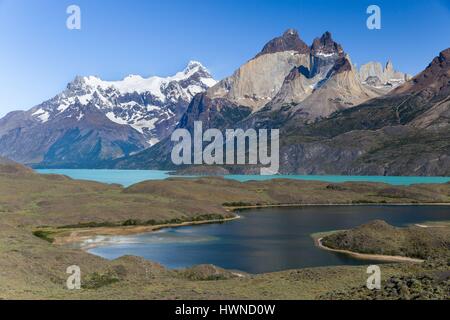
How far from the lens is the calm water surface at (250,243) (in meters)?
100

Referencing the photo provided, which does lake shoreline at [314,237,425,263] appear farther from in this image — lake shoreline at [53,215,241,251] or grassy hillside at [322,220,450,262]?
lake shoreline at [53,215,241,251]

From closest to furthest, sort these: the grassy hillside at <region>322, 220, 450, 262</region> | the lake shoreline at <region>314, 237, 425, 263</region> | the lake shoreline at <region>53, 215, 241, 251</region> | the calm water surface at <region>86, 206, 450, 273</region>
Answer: the calm water surface at <region>86, 206, 450, 273</region> < the lake shoreline at <region>314, 237, 425, 263</region> < the grassy hillside at <region>322, 220, 450, 262</region> < the lake shoreline at <region>53, 215, 241, 251</region>

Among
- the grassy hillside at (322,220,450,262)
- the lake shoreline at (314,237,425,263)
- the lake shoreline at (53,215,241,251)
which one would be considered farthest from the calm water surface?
the grassy hillside at (322,220,450,262)

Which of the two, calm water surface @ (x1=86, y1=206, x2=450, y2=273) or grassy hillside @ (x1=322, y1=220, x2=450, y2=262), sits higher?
grassy hillside @ (x1=322, y1=220, x2=450, y2=262)

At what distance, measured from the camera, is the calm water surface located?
329 ft

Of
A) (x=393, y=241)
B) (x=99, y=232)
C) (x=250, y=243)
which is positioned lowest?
(x=99, y=232)

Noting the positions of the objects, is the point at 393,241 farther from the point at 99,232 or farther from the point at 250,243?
the point at 99,232

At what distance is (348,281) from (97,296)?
1196 inches

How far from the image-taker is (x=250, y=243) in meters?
125

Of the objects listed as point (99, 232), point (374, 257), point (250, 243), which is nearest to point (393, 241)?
point (374, 257)

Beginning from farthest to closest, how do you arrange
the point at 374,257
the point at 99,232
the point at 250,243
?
the point at 99,232, the point at 250,243, the point at 374,257

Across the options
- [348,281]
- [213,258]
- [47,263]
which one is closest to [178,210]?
[213,258]

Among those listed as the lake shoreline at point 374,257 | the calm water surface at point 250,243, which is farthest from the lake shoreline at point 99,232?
the lake shoreline at point 374,257
